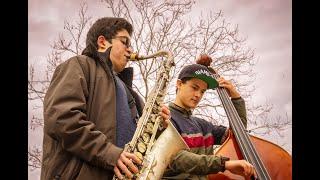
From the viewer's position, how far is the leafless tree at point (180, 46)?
8.43 ft

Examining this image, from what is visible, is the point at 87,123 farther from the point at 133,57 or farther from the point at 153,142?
the point at 133,57

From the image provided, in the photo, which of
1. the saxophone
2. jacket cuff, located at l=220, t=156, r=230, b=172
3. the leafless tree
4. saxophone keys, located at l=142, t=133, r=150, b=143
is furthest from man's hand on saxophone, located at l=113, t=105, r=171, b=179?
the leafless tree

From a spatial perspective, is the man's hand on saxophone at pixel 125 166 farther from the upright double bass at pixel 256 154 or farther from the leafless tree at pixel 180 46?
the leafless tree at pixel 180 46

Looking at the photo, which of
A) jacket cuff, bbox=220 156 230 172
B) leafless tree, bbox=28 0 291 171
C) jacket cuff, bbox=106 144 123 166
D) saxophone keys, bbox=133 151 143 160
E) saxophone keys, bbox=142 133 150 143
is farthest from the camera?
leafless tree, bbox=28 0 291 171

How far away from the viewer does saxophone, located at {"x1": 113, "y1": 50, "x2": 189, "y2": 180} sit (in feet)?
5.90

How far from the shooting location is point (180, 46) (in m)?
2.80

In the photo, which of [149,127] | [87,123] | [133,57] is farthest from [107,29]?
[87,123]

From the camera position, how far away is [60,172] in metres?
1.59

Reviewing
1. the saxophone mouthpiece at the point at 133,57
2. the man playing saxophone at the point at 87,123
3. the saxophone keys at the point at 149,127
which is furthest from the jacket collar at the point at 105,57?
the saxophone keys at the point at 149,127

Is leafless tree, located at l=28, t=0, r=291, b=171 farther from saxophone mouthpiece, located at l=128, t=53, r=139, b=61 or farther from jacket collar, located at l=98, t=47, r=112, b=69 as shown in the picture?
jacket collar, located at l=98, t=47, r=112, b=69

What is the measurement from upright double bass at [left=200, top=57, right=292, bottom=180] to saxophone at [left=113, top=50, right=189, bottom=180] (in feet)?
0.77

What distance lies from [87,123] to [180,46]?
4.41ft
